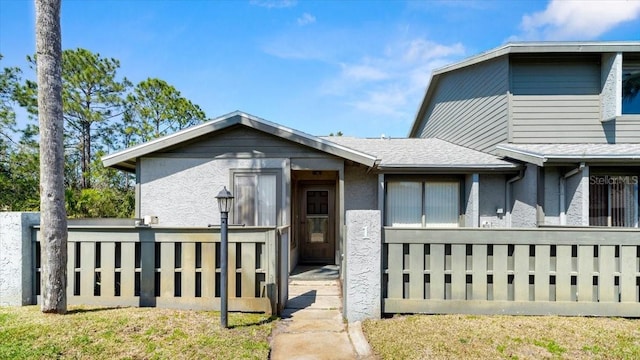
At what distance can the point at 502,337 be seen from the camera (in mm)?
3854

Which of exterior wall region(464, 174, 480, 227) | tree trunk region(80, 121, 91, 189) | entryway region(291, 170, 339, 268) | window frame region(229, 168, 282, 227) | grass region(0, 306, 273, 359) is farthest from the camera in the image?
tree trunk region(80, 121, 91, 189)

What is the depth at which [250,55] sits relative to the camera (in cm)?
1545

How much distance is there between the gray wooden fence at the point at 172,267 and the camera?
15.4ft

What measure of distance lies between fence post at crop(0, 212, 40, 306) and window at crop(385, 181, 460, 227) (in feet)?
25.0

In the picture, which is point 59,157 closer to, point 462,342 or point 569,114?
point 462,342

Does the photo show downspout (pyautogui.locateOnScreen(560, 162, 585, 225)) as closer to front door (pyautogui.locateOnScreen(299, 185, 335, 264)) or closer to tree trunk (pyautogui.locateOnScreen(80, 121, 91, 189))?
front door (pyautogui.locateOnScreen(299, 185, 335, 264))

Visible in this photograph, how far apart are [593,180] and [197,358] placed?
384 inches

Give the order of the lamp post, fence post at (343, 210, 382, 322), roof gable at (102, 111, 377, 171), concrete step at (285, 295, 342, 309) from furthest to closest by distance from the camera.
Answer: roof gable at (102, 111, 377, 171) → concrete step at (285, 295, 342, 309) → fence post at (343, 210, 382, 322) → the lamp post

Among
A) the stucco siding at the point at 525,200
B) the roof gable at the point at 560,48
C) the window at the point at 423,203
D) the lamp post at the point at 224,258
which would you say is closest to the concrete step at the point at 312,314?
the lamp post at the point at 224,258

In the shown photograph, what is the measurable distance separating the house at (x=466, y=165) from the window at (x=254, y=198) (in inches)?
1.0

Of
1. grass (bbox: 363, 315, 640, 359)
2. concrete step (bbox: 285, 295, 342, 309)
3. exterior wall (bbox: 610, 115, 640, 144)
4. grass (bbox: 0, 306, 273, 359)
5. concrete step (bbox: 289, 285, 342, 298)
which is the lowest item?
concrete step (bbox: 289, 285, 342, 298)

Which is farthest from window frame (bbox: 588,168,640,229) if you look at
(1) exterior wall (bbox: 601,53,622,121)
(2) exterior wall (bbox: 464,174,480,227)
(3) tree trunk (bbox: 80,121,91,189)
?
(3) tree trunk (bbox: 80,121,91,189)

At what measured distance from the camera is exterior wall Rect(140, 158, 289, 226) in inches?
310

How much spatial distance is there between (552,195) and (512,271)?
16.4ft
